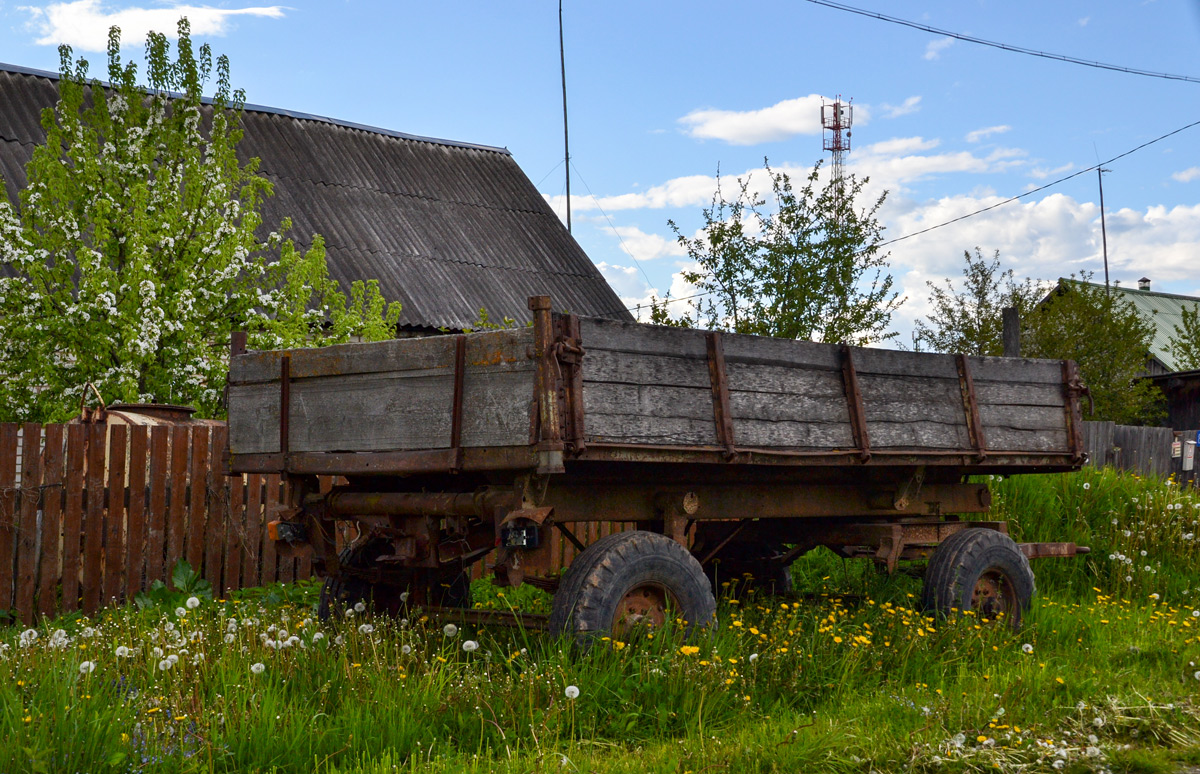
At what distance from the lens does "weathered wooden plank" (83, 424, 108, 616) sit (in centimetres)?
829

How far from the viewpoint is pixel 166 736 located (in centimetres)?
402

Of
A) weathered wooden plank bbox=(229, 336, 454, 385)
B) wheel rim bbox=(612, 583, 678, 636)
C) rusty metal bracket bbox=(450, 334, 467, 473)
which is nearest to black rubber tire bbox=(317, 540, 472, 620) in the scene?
weathered wooden plank bbox=(229, 336, 454, 385)

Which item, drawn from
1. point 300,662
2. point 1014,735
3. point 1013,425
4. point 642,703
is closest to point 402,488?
point 300,662

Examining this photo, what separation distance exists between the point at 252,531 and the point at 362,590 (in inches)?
115

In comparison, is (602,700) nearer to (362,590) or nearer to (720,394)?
(720,394)

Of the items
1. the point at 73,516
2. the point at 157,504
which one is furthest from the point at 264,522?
the point at 73,516

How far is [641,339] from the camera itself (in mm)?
5301

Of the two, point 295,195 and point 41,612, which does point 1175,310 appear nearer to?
point 295,195

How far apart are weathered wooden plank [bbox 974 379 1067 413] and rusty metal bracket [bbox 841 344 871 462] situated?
1.20 m

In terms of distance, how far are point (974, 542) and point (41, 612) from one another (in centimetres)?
647

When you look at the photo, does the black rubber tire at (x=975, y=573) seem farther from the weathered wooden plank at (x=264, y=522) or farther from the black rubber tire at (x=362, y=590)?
the weathered wooden plank at (x=264, y=522)

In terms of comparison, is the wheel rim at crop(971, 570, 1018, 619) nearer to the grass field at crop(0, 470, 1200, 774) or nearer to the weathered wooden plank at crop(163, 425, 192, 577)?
the grass field at crop(0, 470, 1200, 774)

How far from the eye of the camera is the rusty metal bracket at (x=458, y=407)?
5242mm

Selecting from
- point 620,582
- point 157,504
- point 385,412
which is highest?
point 385,412
